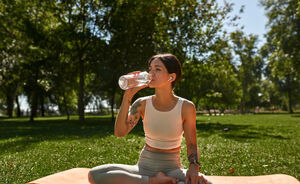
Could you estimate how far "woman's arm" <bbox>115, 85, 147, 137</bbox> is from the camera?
3.16 metres

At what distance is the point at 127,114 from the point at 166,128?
20.8 inches

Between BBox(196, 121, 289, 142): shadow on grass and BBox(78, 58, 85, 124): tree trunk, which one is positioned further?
BBox(78, 58, 85, 124): tree trunk

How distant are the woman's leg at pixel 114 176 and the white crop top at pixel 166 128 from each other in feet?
1.48

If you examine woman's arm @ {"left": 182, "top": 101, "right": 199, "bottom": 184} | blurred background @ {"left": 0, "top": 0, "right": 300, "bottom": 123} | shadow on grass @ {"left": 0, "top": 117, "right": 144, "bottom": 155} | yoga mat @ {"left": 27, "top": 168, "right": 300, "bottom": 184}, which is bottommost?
shadow on grass @ {"left": 0, "top": 117, "right": 144, "bottom": 155}

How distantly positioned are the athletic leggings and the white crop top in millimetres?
127

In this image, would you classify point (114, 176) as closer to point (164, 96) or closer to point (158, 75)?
point (164, 96)

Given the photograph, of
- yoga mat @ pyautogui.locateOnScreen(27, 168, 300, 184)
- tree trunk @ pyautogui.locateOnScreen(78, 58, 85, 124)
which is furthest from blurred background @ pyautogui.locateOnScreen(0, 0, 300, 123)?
yoga mat @ pyautogui.locateOnScreen(27, 168, 300, 184)

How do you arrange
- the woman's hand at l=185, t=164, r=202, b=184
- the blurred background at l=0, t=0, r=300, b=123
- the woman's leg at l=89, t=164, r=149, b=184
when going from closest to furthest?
1. the woman's hand at l=185, t=164, r=202, b=184
2. the woman's leg at l=89, t=164, r=149, b=184
3. the blurred background at l=0, t=0, r=300, b=123

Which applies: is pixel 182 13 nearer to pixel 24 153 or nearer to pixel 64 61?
pixel 64 61

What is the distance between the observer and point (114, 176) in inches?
116

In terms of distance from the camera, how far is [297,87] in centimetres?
5094

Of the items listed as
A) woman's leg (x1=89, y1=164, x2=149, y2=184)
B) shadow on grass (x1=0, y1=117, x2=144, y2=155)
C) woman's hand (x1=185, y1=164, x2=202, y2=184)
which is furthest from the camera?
shadow on grass (x1=0, y1=117, x2=144, y2=155)

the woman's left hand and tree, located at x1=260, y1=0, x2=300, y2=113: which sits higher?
tree, located at x1=260, y1=0, x2=300, y2=113

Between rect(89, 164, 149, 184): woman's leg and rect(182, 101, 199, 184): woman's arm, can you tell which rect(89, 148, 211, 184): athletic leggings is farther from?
rect(182, 101, 199, 184): woman's arm
